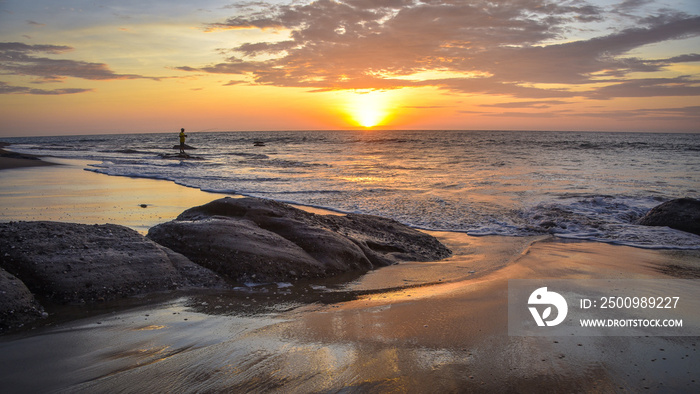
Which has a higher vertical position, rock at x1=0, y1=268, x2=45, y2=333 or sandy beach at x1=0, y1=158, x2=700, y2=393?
rock at x1=0, y1=268, x2=45, y2=333

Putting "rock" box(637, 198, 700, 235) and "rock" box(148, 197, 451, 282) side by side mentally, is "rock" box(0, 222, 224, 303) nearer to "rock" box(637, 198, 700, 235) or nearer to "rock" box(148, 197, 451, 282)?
"rock" box(148, 197, 451, 282)

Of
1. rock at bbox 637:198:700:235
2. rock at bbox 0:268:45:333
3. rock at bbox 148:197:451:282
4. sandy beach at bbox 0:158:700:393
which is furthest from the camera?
rock at bbox 637:198:700:235

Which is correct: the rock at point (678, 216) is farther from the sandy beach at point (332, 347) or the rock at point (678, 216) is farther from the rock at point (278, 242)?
the rock at point (278, 242)

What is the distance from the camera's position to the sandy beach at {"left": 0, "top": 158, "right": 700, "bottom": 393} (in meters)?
2.61

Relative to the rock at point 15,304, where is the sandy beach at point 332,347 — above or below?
below

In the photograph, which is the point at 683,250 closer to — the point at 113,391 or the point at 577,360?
the point at 577,360

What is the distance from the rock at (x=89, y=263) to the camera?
3938mm

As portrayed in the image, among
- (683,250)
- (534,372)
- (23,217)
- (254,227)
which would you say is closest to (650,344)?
(534,372)

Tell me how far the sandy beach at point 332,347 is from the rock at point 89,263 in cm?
23

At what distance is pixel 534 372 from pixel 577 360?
40 centimetres

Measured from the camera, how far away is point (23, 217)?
7617mm

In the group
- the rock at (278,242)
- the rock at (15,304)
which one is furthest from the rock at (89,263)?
the rock at (278,242)

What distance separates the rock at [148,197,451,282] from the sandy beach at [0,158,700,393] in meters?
0.43

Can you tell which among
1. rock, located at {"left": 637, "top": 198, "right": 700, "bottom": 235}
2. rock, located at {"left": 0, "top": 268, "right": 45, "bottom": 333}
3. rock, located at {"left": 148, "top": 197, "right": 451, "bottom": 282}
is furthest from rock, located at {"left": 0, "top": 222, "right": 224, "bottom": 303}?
rock, located at {"left": 637, "top": 198, "right": 700, "bottom": 235}
